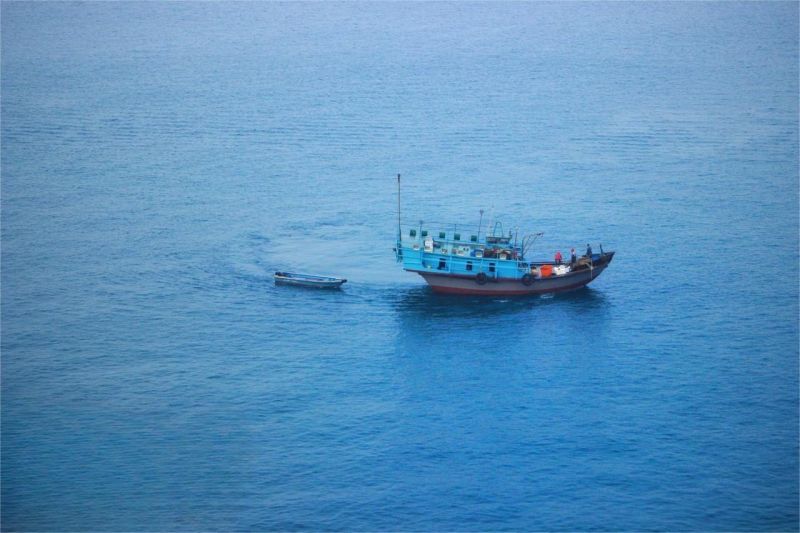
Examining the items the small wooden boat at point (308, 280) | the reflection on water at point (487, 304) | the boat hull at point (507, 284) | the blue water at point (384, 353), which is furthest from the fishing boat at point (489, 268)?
the small wooden boat at point (308, 280)

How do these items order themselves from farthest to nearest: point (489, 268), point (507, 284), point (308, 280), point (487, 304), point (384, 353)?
point (308, 280) → point (487, 304) → point (507, 284) → point (489, 268) → point (384, 353)

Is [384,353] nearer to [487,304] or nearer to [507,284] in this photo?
[487,304]

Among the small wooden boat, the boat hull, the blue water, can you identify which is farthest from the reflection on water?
the small wooden boat

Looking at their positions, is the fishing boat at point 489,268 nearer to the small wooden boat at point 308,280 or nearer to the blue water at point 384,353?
the blue water at point 384,353

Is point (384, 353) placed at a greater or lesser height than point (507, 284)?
lesser

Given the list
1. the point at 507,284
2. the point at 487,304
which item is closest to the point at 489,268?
the point at 507,284
